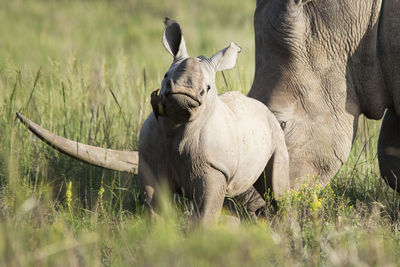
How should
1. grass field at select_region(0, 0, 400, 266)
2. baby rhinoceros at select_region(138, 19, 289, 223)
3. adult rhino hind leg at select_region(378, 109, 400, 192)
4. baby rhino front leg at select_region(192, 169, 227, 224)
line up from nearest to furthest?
grass field at select_region(0, 0, 400, 266) < baby rhinoceros at select_region(138, 19, 289, 223) < baby rhino front leg at select_region(192, 169, 227, 224) < adult rhino hind leg at select_region(378, 109, 400, 192)

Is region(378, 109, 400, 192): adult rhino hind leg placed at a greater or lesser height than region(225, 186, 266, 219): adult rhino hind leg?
greater

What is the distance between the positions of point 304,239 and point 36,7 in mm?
10919

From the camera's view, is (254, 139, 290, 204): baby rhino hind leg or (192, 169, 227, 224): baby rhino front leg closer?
(192, 169, 227, 224): baby rhino front leg

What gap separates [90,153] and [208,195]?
1.18m

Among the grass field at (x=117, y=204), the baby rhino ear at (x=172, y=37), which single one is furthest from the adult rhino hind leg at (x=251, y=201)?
the baby rhino ear at (x=172, y=37)

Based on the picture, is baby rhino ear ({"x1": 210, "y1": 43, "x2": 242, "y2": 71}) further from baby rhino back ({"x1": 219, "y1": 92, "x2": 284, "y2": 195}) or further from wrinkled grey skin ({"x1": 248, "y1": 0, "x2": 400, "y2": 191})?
wrinkled grey skin ({"x1": 248, "y1": 0, "x2": 400, "y2": 191})

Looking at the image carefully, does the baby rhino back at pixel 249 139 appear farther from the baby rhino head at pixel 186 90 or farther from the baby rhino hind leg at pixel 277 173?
the baby rhino head at pixel 186 90

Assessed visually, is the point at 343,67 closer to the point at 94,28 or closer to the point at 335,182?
the point at 335,182

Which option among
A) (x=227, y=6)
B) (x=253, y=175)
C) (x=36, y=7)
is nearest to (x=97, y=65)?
(x=253, y=175)

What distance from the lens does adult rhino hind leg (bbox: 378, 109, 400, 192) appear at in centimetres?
502

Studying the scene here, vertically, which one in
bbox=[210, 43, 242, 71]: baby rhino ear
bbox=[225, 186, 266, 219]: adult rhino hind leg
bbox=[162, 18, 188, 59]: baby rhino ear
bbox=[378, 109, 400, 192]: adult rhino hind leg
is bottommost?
bbox=[225, 186, 266, 219]: adult rhino hind leg

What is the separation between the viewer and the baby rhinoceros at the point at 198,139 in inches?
125

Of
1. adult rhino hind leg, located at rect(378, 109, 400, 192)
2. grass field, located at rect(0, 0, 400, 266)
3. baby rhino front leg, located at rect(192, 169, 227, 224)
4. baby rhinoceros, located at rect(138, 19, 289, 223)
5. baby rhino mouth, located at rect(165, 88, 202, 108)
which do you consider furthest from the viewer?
adult rhino hind leg, located at rect(378, 109, 400, 192)

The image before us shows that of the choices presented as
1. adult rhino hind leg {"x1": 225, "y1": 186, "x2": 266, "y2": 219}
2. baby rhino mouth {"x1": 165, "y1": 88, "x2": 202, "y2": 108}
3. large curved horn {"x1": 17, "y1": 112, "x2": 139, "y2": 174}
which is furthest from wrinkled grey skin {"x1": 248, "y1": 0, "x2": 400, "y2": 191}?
baby rhino mouth {"x1": 165, "y1": 88, "x2": 202, "y2": 108}
